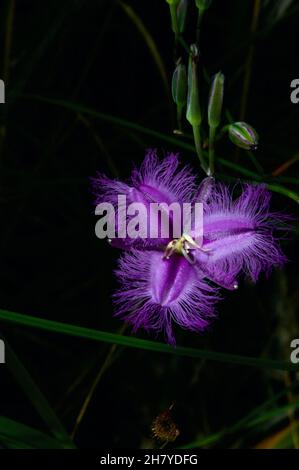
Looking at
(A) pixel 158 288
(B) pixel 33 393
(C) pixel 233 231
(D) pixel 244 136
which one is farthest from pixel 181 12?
(B) pixel 33 393

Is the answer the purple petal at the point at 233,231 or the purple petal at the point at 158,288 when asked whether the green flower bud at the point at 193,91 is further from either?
the purple petal at the point at 158,288

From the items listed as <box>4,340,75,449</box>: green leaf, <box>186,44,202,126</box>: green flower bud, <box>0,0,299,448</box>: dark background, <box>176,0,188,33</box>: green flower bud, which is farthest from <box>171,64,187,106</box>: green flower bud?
<box>4,340,75,449</box>: green leaf

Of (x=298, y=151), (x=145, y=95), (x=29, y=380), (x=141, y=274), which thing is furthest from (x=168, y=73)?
(x=29, y=380)

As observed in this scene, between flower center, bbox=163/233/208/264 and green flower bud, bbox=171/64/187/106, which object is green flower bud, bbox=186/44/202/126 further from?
flower center, bbox=163/233/208/264

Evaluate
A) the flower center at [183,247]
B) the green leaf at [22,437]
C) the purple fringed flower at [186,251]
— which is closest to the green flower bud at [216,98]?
the purple fringed flower at [186,251]

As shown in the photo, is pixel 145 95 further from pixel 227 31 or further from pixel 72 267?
pixel 72 267
